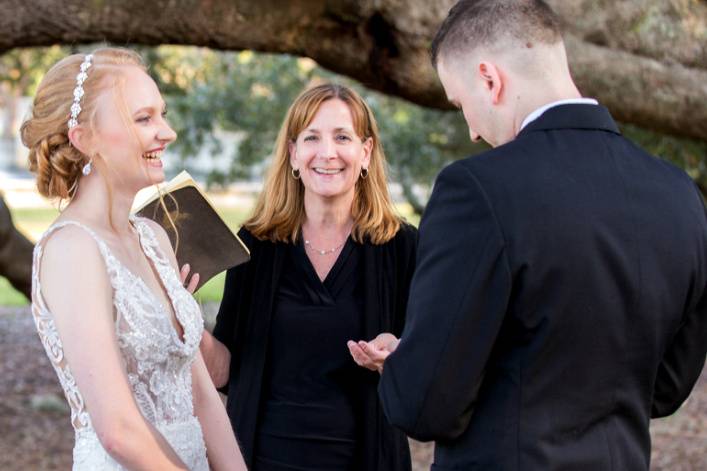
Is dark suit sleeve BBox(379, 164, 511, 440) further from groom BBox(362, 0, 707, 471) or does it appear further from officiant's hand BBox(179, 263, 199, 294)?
officiant's hand BBox(179, 263, 199, 294)

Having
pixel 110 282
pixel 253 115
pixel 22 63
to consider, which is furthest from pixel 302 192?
pixel 22 63

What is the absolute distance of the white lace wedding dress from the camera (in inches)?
110

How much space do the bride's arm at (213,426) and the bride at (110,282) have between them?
0.26 feet

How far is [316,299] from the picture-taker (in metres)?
3.91

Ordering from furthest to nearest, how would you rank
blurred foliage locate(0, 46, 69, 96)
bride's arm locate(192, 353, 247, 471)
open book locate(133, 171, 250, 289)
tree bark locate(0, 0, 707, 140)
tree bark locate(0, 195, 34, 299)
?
blurred foliage locate(0, 46, 69, 96) → tree bark locate(0, 195, 34, 299) → tree bark locate(0, 0, 707, 140) → open book locate(133, 171, 250, 289) → bride's arm locate(192, 353, 247, 471)

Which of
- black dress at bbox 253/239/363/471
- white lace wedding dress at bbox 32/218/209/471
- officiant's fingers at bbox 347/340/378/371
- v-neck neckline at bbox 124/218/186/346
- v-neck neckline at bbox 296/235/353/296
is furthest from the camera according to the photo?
v-neck neckline at bbox 296/235/353/296

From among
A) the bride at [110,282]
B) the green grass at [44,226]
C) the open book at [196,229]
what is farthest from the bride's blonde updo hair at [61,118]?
the green grass at [44,226]

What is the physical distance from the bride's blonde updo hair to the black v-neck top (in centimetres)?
114

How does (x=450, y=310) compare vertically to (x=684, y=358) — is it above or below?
above

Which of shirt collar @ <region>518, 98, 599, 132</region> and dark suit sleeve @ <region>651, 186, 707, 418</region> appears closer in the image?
shirt collar @ <region>518, 98, 599, 132</region>

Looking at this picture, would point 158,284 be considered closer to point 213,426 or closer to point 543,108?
point 213,426

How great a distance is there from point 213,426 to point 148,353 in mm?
461

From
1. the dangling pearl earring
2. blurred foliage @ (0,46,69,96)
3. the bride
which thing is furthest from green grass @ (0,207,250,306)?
the dangling pearl earring

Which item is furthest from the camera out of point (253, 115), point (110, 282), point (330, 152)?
point (253, 115)
